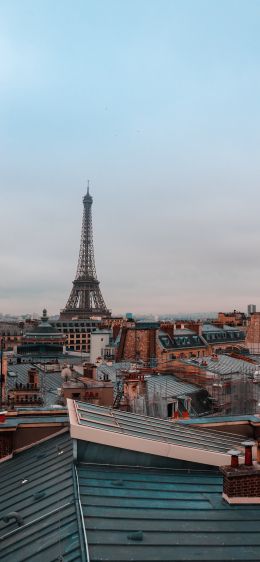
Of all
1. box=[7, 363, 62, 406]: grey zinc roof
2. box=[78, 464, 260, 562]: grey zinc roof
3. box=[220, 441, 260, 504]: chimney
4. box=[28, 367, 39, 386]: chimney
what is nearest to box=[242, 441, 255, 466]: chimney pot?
box=[220, 441, 260, 504]: chimney

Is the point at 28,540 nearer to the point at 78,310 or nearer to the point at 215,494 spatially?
the point at 215,494

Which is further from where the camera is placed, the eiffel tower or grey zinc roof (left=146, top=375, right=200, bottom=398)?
the eiffel tower

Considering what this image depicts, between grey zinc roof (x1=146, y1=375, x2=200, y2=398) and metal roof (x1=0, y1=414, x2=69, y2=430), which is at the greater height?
metal roof (x1=0, y1=414, x2=69, y2=430)

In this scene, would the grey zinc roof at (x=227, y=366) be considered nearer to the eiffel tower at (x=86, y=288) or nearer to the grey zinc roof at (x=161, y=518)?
the grey zinc roof at (x=161, y=518)

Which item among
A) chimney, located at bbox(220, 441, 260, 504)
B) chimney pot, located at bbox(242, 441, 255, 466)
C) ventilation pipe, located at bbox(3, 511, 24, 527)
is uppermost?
chimney pot, located at bbox(242, 441, 255, 466)

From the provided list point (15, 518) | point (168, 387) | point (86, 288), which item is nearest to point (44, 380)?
point (168, 387)

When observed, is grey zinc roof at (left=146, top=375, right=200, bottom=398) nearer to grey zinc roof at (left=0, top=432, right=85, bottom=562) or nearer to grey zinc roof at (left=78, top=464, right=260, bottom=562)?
grey zinc roof at (left=0, top=432, right=85, bottom=562)

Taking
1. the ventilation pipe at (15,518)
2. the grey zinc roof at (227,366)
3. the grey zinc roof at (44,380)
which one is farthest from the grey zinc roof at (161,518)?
the grey zinc roof at (227,366)
